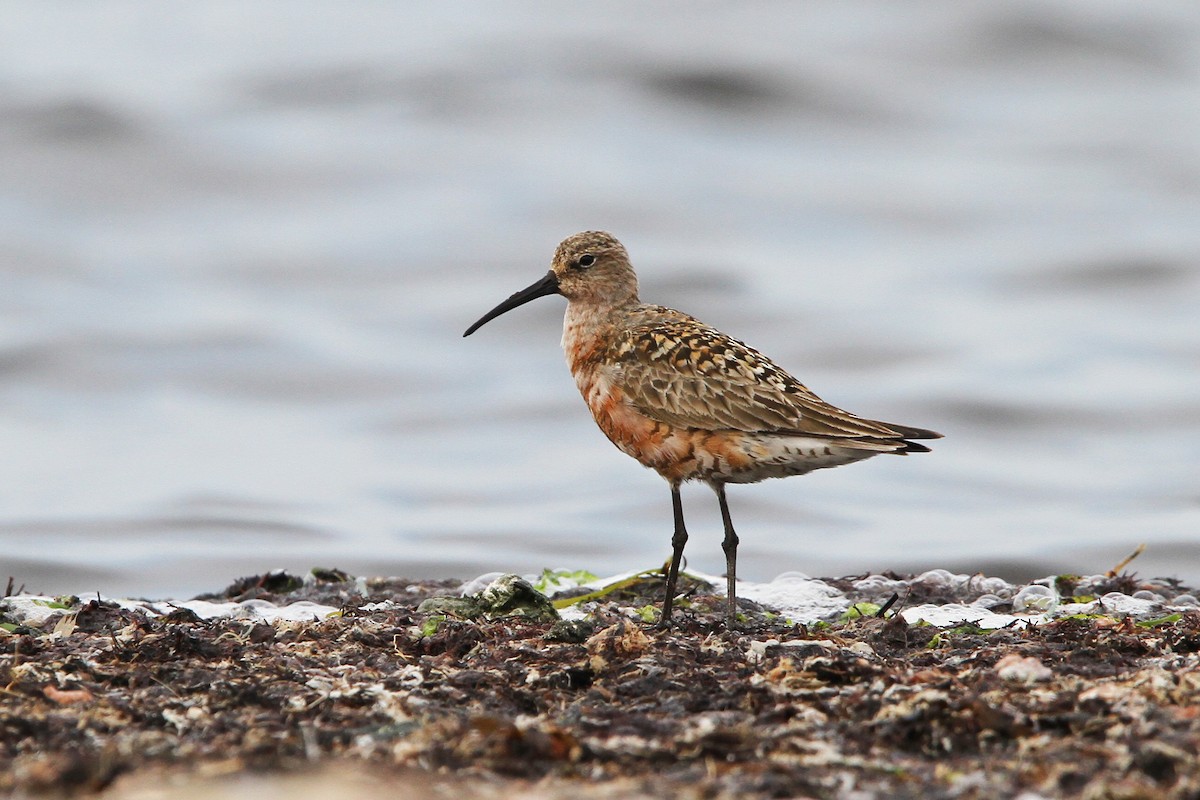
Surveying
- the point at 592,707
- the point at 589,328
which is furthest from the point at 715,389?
the point at 592,707

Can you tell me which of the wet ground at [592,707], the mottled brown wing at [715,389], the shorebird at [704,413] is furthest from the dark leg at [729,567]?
the mottled brown wing at [715,389]

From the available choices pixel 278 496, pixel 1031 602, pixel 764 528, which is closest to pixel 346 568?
pixel 278 496

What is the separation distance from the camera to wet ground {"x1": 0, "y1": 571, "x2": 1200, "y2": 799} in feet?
13.7

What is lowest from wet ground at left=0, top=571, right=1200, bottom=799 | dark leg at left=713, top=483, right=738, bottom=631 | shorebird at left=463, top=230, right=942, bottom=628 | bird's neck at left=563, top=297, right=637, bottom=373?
wet ground at left=0, top=571, right=1200, bottom=799

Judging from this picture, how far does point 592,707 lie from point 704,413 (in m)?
2.35

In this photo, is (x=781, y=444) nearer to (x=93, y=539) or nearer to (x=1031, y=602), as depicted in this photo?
(x=1031, y=602)

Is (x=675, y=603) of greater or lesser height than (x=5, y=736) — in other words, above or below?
above

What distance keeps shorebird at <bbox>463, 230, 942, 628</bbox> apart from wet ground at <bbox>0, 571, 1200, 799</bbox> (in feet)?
2.63

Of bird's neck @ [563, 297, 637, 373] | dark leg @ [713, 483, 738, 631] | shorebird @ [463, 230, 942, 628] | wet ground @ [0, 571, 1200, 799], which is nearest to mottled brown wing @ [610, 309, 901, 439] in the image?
shorebird @ [463, 230, 942, 628]

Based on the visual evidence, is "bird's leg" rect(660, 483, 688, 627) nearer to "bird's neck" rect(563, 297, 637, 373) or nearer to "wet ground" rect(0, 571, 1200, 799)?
"wet ground" rect(0, 571, 1200, 799)

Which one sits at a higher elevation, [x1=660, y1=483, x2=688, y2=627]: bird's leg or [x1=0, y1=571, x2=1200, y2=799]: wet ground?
[x1=660, y1=483, x2=688, y2=627]: bird's leg

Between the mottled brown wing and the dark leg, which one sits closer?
the dark leg

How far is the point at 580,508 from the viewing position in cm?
1460

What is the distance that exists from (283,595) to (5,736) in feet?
11.9
